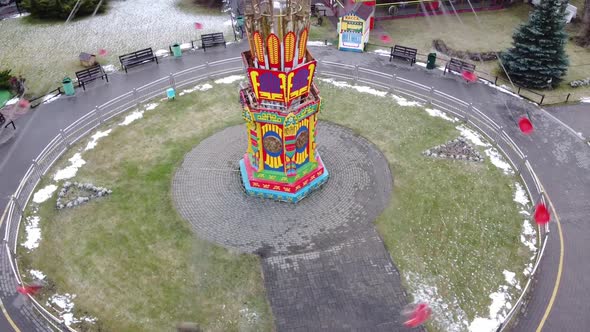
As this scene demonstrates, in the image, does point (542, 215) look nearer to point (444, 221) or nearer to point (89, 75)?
point (444, 221)

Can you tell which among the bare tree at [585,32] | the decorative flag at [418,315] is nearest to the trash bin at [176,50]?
the decorative flag at [418,315]

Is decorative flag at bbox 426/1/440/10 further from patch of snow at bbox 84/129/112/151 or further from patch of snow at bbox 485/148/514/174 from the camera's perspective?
patch of snow at bbox 84/129/112/151

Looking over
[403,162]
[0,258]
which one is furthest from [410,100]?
[0,258]

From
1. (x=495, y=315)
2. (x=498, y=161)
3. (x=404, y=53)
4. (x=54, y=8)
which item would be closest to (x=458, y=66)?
(x=404, y=53)

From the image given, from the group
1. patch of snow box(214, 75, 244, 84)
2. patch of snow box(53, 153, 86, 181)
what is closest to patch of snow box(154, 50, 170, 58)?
patch of snow box(214, 75, 244, 84)

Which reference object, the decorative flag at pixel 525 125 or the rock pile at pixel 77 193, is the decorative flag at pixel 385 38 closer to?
the decorative flag at pixel 525 125

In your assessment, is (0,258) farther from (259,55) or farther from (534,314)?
(534,314)
